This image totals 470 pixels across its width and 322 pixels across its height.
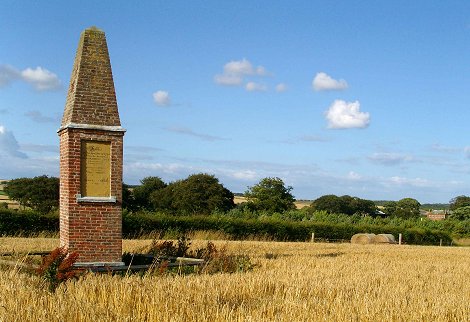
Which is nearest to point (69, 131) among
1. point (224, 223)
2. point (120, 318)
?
point (120, 318)

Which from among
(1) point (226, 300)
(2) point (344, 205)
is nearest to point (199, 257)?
(1) point (226, 300)

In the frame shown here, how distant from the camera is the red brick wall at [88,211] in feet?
48.9

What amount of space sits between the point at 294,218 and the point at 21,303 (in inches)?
1751

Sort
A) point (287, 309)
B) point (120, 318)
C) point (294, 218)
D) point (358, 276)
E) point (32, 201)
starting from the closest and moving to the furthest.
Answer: point (120, 318)
point (287, 309)
point (358, 276)
point (294, 218)
point (32, 201)

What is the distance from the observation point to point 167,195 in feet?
282

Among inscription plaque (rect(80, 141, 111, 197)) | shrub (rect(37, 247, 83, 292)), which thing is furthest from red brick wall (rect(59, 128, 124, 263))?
shrub (rect(37, 247, 83, 292))

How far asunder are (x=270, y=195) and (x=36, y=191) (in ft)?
116

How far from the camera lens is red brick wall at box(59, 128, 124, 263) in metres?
14.9

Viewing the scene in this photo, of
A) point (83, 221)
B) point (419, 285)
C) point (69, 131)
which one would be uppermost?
point (69, 131)

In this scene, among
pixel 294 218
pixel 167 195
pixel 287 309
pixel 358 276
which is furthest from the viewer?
pixel 167 195

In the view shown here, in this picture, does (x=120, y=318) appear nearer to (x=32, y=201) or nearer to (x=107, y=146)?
(x=107, y=146)

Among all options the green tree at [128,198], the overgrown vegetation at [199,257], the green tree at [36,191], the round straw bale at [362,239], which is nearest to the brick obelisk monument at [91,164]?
the overgrown vegetation at [199,257]

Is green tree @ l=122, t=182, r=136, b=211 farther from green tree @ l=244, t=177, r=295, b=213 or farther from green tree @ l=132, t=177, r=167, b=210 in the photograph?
green tree @ l=244, t=177, r=295, b=213

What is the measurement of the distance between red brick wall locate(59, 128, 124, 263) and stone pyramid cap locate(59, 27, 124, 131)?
29 cm
